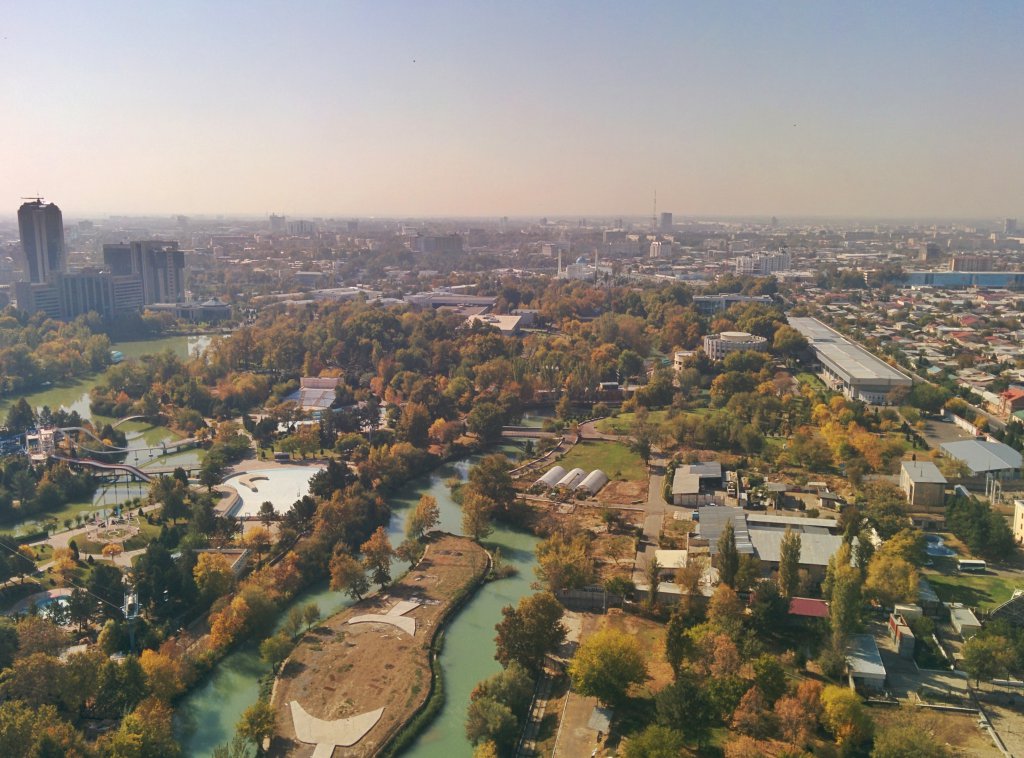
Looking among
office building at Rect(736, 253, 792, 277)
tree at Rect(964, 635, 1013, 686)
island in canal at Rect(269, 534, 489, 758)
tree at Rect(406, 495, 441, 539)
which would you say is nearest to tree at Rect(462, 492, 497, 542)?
tree at Rect(406, 495, 441, 539)

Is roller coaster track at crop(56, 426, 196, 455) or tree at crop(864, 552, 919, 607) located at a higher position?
tree at crop(864, 552, 919, 607)

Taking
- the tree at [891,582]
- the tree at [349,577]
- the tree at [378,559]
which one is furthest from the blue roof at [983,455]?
the tree at [349,577]

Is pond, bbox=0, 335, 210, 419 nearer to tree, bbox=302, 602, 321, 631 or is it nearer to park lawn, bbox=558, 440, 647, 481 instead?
park lawn, bbox=558, 440, 647, 481

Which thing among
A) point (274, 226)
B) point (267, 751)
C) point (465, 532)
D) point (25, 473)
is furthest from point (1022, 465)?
point (274, 226)

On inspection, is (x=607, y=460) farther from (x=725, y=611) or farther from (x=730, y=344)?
(x=730, y=344)

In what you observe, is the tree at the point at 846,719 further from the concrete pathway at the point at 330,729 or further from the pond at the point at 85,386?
the pond at the point at 85,386
